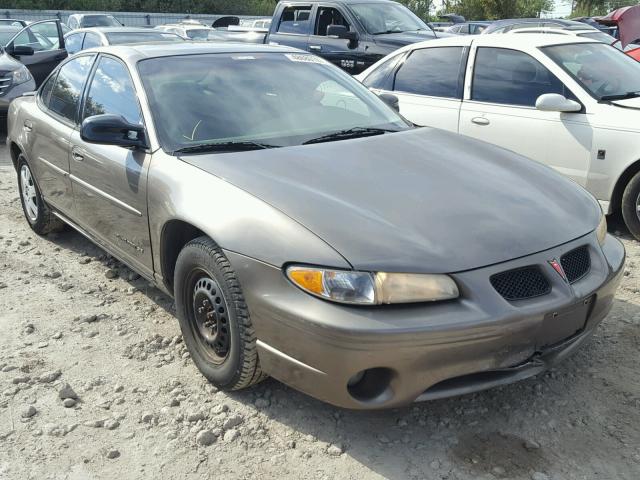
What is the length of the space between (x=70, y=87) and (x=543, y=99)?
344 cm

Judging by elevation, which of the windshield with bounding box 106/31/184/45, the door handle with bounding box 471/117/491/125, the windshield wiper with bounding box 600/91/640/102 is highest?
the windshield wiper with bounding box 600/91/640/102

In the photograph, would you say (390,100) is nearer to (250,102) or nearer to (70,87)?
(250,102)

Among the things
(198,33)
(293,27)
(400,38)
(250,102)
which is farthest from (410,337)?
(198,33)

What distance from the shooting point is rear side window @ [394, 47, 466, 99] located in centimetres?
608

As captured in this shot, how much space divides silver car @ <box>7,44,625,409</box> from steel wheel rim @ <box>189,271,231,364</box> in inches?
0.5

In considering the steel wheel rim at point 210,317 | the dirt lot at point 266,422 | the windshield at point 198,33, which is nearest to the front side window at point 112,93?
the steel wheel rim at point 210,317

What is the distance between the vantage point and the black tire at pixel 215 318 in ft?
9.41

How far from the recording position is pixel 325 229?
2695 mm

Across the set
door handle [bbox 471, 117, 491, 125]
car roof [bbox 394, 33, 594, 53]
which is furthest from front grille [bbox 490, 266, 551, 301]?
car roof [bbox 394, 33, 594, 53]

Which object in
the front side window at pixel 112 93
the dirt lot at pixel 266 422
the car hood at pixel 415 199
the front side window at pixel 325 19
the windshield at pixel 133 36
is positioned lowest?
the dirt lot at pixel 266 422

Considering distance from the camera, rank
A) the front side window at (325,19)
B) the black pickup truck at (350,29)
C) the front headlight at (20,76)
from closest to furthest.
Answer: the front headlight at (20,76) → the black pickup truck at (350,29) → the front side window at (325,19)

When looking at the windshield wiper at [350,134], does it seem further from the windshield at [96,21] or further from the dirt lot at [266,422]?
the windshield at [96,21]

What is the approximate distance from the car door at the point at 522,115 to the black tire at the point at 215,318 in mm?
3307

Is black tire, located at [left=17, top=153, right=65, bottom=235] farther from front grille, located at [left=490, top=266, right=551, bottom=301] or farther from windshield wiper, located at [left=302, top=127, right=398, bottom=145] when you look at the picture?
front grille, located at [left=490, top=266, right=551, bottom=301]
